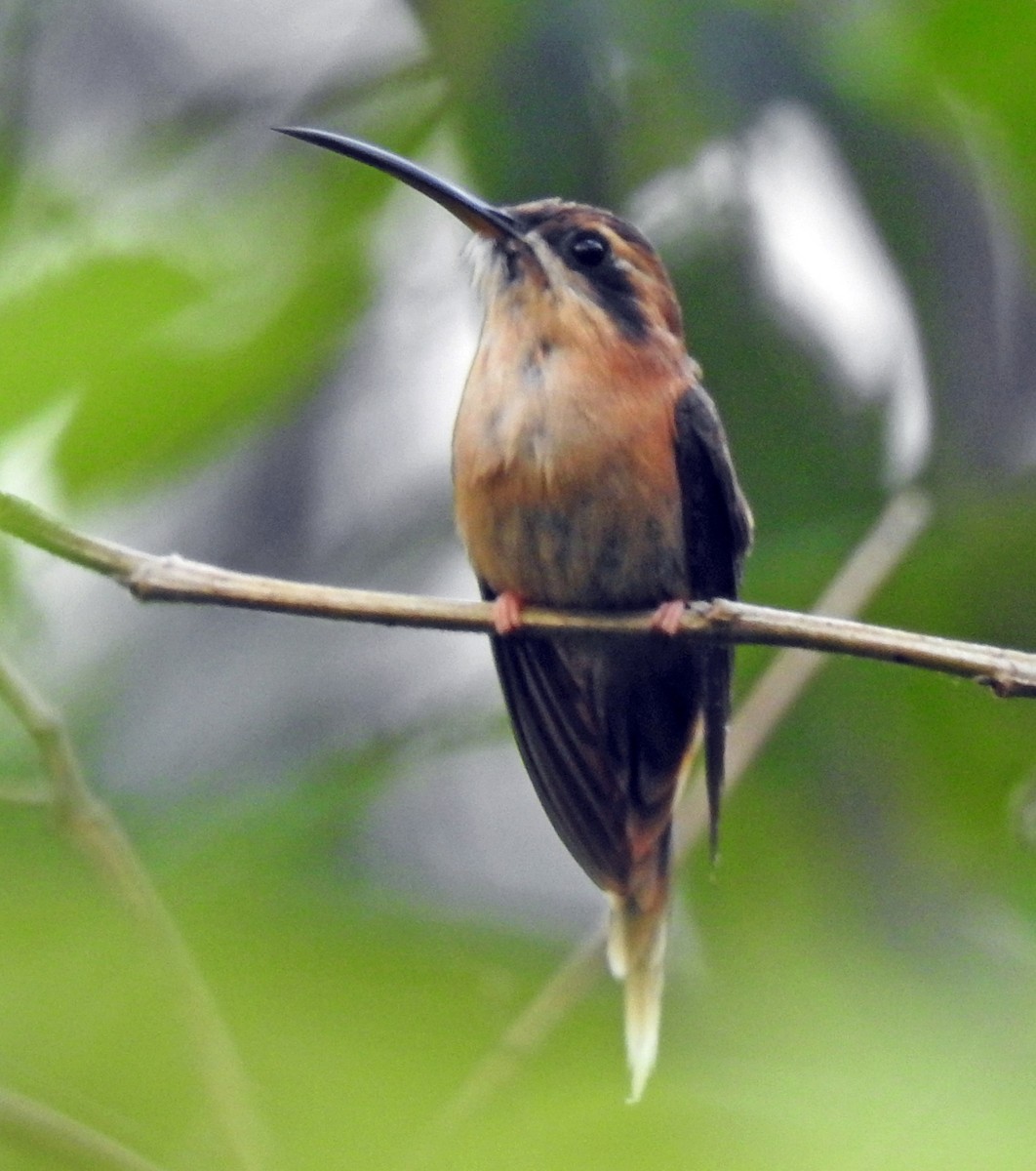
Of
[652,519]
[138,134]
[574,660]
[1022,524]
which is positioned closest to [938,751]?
[1022,524]

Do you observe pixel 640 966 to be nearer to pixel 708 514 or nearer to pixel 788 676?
pixel 788 676

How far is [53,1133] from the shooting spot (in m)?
0.28

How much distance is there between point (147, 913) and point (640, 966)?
59cm

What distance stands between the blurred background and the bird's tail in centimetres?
1

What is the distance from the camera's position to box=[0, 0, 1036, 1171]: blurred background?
24 cm

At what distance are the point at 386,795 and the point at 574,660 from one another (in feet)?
2.68

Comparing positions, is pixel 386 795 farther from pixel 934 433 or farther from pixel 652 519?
pixel 652 519

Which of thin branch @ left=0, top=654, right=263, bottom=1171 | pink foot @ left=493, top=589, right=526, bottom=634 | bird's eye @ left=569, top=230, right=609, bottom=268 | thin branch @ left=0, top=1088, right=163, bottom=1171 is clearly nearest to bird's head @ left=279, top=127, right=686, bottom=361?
bird's eye @ left=569, top=230, right=609, bottom=268

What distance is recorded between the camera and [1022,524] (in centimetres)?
83

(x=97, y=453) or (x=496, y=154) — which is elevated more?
(x=496, y=154)

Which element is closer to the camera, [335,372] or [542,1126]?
[542,1126]

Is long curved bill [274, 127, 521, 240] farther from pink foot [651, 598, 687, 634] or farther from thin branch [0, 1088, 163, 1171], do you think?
pink foot [651, 598, 687, 634]

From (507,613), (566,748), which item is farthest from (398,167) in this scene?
(566,748)

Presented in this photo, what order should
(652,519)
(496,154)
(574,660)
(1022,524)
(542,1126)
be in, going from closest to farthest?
1. (542,1126)
2. (496,154)
3. (1022,524)
4. (652,519)
5. (574,660)
